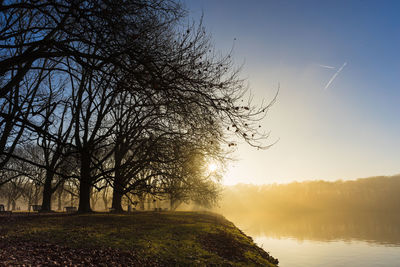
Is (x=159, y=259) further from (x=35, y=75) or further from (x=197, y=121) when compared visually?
(x=35, y=75)

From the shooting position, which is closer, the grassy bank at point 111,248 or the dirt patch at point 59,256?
the dirt patch at point 59,256

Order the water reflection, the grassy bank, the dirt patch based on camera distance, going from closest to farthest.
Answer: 1. the dirt patch
2. the grassy bank
3. the water reflection

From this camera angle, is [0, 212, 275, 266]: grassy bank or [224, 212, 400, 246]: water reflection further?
[224, 212, 400, 246]: water reflection

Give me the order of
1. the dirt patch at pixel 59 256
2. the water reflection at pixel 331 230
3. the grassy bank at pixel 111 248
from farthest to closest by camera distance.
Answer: the water reflection at pixel 331 230, the grassy bank at pixel 111 248, the dirt patch at pixel 59 256

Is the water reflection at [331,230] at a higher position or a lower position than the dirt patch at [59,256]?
lower

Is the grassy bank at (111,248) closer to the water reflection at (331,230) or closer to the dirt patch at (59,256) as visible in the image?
the dirt patch at (59,256)

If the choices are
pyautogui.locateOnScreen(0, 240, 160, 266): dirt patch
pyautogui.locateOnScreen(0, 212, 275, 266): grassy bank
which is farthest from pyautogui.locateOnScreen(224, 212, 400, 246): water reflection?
pyautogui.locateOnScreen(0, 240, 160, 266): dirt patch

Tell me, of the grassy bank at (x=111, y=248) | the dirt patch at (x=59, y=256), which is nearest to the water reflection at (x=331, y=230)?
the grassy bank at (x=111, y=248)

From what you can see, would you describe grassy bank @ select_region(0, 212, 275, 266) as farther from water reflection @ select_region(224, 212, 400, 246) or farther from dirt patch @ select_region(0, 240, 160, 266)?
water reflection @ select_region(224, 212, 400, 246)

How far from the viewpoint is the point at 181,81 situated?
173 inches

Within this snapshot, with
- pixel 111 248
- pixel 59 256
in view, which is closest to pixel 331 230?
pixel 111 248

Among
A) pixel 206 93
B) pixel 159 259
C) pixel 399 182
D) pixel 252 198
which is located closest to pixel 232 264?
pixel 159 259

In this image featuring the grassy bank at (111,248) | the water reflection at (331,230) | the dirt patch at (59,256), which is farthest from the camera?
the water reflection at (331,230)

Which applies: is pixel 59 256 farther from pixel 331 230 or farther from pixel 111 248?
pixel 331 230
